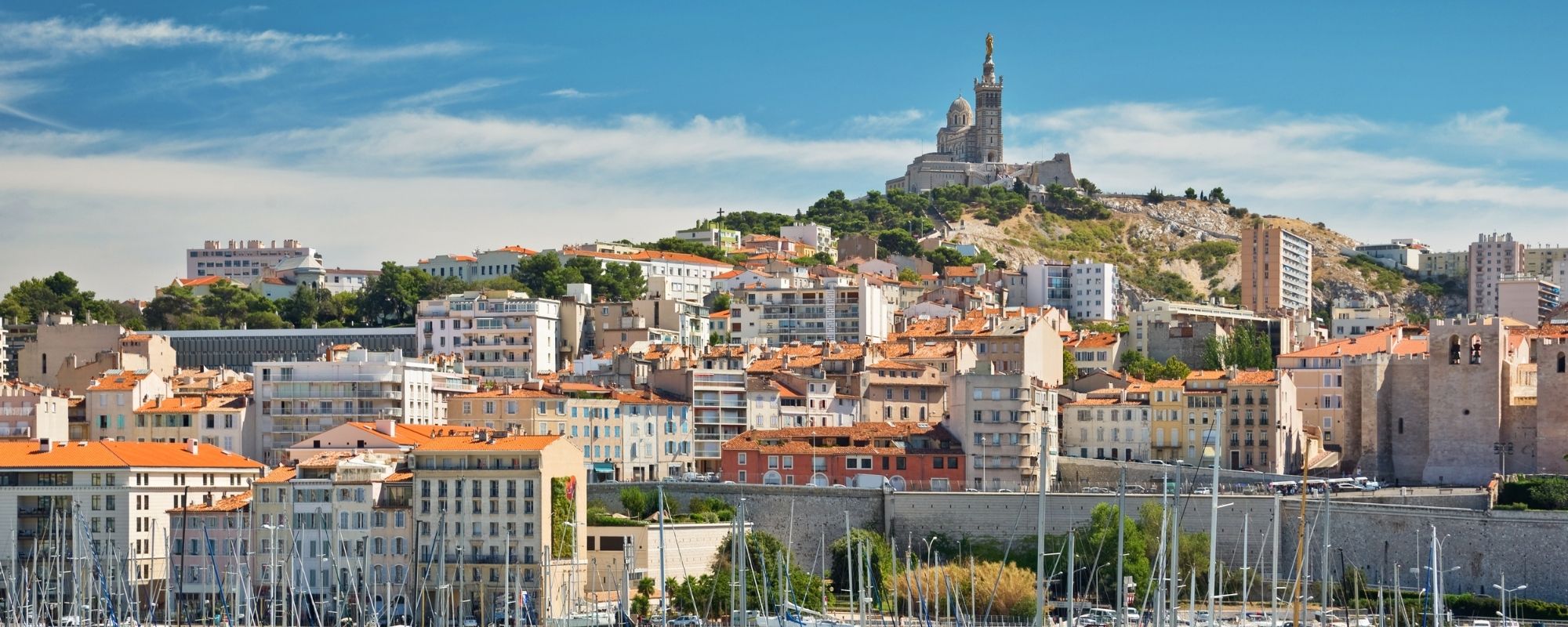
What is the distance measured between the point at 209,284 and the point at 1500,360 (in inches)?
2904

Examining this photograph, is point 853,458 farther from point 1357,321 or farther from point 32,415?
point 1357,321

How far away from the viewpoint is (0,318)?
103m

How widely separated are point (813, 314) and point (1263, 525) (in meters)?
41.2

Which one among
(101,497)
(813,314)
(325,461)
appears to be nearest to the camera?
(325,461)

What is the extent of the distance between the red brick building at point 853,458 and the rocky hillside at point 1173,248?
2780 inches

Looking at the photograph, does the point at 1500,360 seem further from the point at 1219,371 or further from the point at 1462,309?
the point at 1462,309

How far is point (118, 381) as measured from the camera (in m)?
77.9

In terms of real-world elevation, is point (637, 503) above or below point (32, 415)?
below

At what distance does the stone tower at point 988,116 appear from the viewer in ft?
586

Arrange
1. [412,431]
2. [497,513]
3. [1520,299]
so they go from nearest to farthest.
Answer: [497,513] → [412,431] → [1520,299]

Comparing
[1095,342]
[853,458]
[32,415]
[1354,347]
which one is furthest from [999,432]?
[1095,342]

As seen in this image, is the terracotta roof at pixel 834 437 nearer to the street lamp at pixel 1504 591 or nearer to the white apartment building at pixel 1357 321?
the street lamp at pixel 1504 591

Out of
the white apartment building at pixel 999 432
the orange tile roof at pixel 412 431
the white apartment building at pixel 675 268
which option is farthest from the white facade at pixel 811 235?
the white apartment building at pixel 999 432

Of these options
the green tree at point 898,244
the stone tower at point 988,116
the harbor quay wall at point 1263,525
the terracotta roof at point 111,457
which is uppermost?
the stone tower at point 988,116
